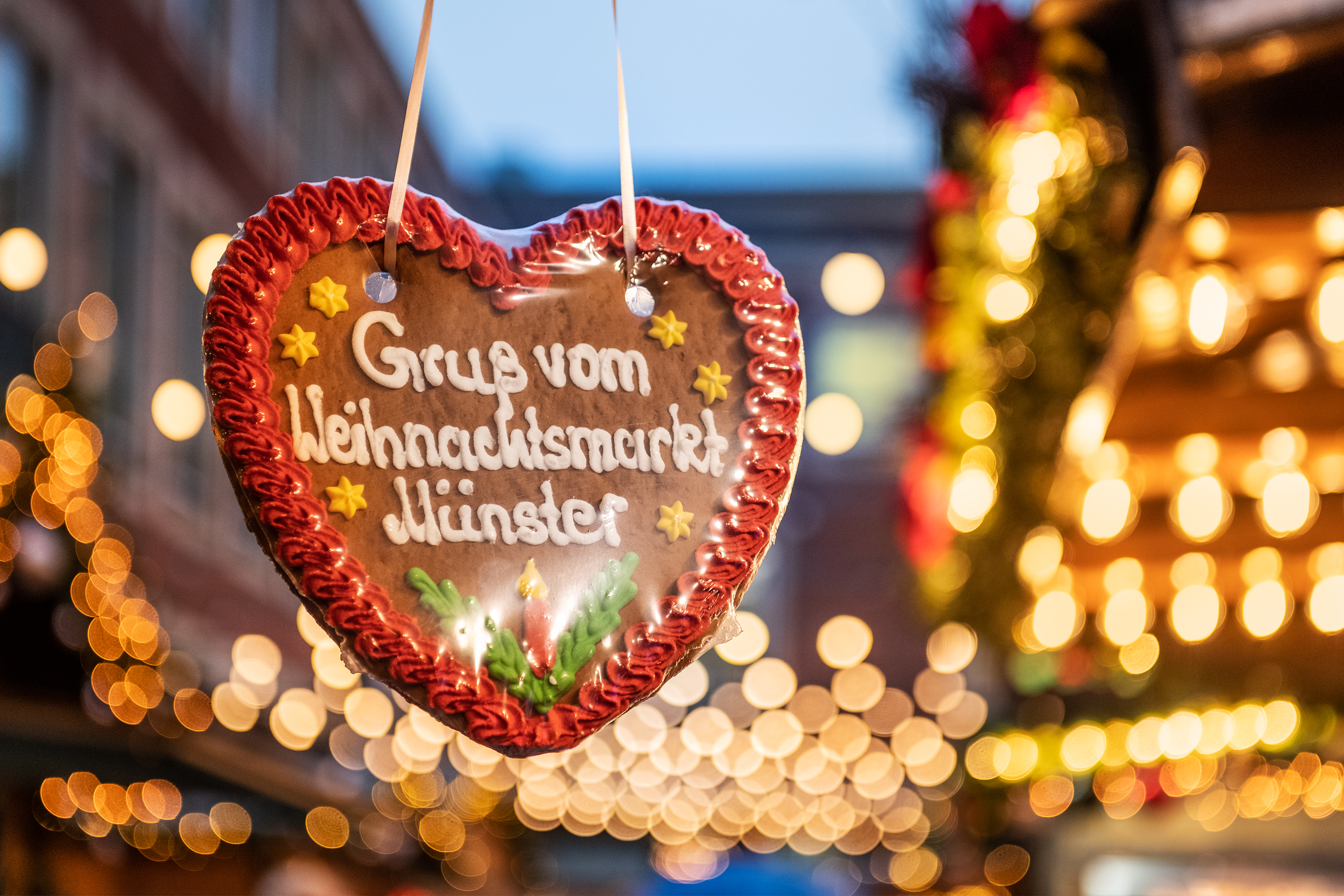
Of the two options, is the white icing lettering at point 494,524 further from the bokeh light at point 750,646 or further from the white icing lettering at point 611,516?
the bokeh light at point 750,646

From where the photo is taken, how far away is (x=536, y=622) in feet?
5.34

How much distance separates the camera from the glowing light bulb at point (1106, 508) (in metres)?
5.83

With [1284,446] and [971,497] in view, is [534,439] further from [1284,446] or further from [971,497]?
[1284,446]

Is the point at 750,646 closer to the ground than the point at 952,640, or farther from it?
farther from it

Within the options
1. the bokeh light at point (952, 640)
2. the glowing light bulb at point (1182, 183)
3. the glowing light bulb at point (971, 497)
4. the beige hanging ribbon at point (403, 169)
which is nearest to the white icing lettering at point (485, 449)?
the beige hanging ribbon at point (403, 169)

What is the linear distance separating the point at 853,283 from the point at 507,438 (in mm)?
5798

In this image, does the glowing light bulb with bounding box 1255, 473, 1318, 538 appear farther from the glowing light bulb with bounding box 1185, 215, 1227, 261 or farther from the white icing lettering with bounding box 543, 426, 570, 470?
the white icing lettering with bounding box 543, 426, 570, 470

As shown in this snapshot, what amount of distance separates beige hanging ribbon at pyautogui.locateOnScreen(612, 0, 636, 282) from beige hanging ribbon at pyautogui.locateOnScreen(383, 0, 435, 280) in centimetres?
23

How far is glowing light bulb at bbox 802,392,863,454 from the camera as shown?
8148mm

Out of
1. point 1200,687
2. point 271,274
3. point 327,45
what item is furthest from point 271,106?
point 271,274

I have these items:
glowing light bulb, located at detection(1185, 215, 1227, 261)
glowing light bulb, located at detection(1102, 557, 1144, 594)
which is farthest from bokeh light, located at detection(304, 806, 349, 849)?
glowing light bulb, located at detection(1185, 215, 1227, 261)

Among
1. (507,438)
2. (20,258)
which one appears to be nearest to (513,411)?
(507,438)

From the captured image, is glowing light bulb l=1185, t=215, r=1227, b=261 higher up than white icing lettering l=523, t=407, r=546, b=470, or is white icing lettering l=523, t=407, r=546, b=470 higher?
glowing light bulb l=1185, t=215, r=1227, b=261

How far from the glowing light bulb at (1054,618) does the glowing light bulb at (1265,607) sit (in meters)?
0.89
